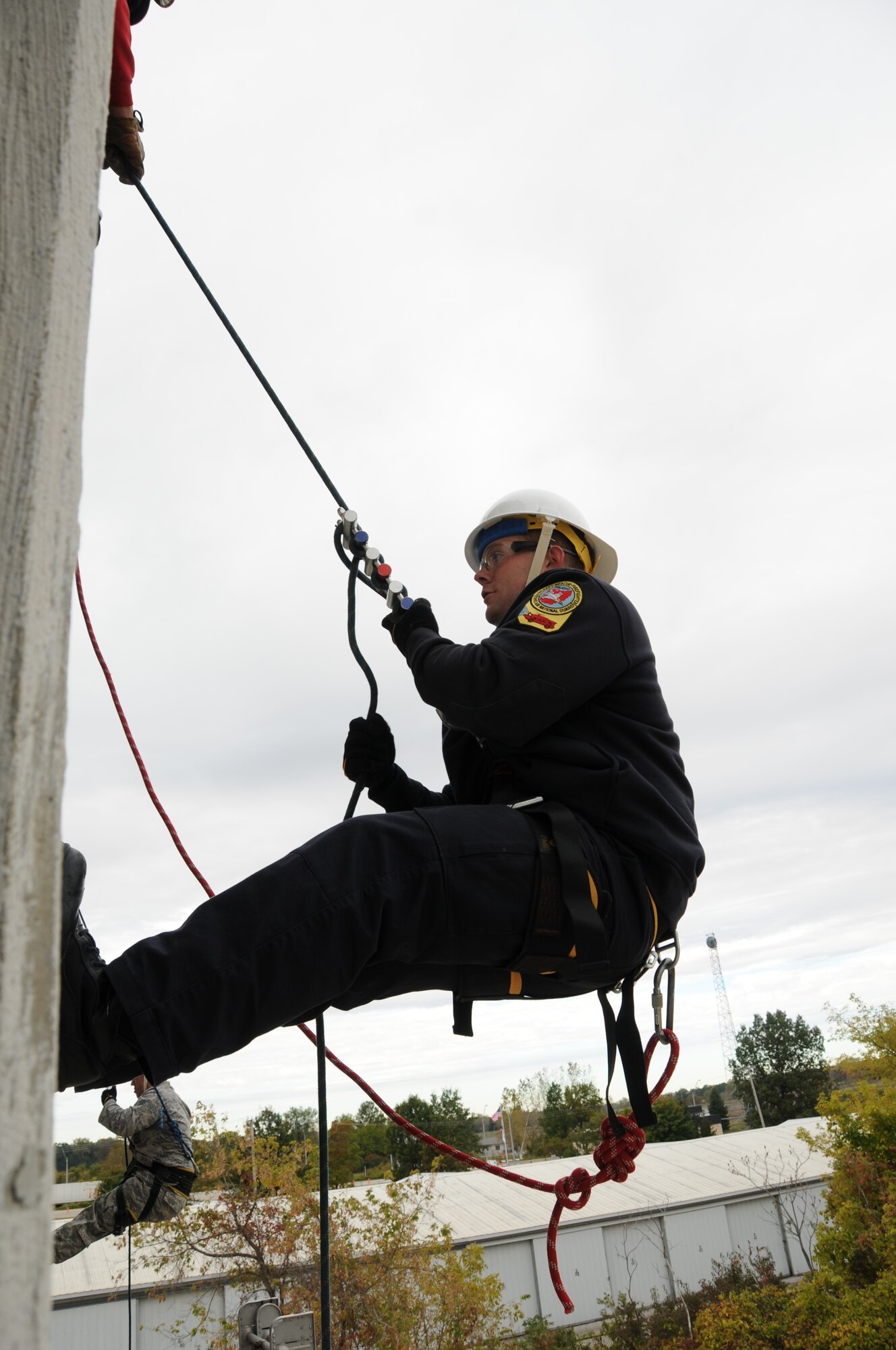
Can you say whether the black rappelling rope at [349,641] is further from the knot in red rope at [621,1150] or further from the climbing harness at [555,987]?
the knot in red rope at [621,1150]

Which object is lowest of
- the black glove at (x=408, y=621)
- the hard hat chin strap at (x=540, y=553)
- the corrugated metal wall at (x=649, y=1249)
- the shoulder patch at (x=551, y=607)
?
the corrugated metal wall at (x=649, y=1249)

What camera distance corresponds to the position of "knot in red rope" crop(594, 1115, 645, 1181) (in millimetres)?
2582

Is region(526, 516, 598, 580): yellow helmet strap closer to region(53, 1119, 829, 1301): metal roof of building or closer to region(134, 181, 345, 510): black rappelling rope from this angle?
region(134, 181, 345, 510): black rappelling rope

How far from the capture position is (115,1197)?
7.40 m

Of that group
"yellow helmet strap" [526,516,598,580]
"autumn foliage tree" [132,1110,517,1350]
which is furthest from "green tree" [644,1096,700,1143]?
"yellow helmet strap" [526,516,598,580]

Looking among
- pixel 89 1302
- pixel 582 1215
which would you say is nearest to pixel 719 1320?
pixel 582 1215

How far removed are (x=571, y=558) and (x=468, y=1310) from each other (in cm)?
2042

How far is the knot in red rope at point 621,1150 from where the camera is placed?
2582 mm

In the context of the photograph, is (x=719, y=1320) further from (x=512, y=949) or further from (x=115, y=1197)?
(x=512, y=949)

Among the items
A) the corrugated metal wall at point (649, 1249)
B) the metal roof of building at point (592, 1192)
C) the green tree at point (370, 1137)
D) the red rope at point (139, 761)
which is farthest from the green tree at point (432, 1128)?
the red rope at point (139, 761)

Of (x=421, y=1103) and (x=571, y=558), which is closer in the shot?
(x=571, y=558)

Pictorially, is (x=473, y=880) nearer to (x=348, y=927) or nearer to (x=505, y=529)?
(x=348, y=927)

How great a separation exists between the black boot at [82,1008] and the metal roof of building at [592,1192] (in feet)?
70.0

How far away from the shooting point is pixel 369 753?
3.05 meters
